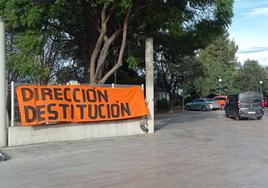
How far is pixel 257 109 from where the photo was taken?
34094mm

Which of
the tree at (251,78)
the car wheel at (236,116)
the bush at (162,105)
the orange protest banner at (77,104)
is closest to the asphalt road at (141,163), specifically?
the orange protest banner at (77,104)

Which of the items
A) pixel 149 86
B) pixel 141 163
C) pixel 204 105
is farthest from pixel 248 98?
pixel 141 163

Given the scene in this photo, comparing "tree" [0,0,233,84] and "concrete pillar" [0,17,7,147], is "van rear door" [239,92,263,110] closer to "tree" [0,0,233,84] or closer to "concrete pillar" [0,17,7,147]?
"tree" [0,0,233,84]

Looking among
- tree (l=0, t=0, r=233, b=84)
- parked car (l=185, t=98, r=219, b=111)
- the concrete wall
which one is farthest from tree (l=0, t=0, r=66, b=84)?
parked car (l=185, t=98, r=219, b=111)

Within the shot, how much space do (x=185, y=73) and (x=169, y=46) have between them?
19520mm

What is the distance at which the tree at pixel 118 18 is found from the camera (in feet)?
79.2

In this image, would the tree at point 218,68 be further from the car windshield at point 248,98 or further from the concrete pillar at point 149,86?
the concrete pillar at point 149,86

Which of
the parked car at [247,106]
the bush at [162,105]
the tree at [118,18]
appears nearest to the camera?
the tree at [118,18]

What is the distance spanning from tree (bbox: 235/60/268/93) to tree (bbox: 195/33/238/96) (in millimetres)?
2285

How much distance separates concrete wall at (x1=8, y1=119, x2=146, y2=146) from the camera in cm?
1797

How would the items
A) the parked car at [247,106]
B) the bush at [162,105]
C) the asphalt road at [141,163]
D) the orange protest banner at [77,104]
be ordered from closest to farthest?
the asphalt road at [141,163]
the orange protest banner at [77,104]
the parked car at [247,106]
the bush at [162,105]

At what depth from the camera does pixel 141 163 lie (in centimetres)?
1338

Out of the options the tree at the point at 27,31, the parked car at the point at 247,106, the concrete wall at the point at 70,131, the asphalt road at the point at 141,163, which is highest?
the tree at the point at 27,31

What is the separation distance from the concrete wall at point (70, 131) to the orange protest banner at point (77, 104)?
0.27 meters
